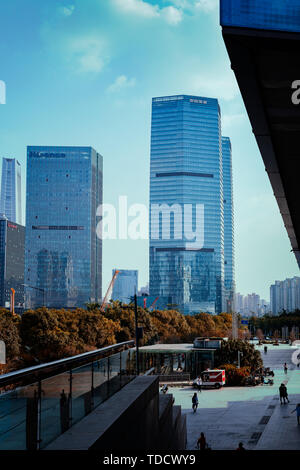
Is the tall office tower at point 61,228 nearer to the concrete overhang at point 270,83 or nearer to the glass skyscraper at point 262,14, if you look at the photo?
the concrete overhang at point 270,83

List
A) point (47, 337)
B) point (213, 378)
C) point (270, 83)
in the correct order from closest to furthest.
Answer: point (270, 83) < point (213, 378) < point (47, 337)

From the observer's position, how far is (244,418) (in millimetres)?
28188

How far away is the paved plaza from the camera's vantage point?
22.2m

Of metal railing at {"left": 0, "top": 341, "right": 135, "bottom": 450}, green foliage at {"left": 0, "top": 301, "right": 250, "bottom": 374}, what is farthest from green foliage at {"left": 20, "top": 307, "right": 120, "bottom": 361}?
metal railing at {"left": 0, "top": 341, "right": 135, "bottom": 450}

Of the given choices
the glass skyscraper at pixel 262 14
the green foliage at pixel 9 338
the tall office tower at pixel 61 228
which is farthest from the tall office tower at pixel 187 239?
the glass skyscraper at pixel 262 14

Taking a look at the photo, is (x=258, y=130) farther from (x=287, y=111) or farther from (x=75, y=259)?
(x=75, y=259)

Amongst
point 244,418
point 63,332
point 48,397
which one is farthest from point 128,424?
point 63,332

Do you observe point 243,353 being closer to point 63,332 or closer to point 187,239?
point 63,332

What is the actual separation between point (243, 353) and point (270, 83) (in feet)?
145

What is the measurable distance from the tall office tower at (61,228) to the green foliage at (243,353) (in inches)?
5413

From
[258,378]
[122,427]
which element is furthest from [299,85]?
[258,378]

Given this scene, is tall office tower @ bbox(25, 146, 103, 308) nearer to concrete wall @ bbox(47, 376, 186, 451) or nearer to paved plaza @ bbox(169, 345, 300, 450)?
paved plaza @ bbox(169, 345, 300, 450)

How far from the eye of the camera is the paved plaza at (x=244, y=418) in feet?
73.0
